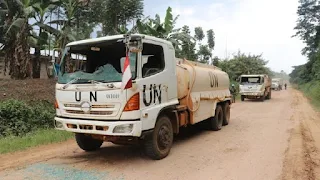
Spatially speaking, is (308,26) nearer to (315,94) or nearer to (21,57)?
(315,94)

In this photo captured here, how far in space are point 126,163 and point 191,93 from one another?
273 cm

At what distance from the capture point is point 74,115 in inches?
241

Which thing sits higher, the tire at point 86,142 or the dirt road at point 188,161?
the tire at point 86,142

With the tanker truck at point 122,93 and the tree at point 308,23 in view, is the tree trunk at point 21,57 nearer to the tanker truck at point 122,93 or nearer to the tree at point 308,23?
the tanker truck at point 122,93

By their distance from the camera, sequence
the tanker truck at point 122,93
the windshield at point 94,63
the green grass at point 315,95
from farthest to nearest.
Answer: the green grass at point 315,95 < the windshield at point 94,63 < the tanker truck at point 122,93

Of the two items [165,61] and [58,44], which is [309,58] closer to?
[58,44]

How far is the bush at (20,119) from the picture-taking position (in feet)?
32.4

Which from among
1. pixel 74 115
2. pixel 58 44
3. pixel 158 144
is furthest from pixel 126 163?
pixel 58 44

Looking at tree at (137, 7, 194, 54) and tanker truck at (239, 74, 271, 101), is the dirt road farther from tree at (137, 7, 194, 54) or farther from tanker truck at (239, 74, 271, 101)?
tanker truck at (239, 74, 271, 101)

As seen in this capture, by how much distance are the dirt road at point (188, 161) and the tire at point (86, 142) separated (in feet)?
0.56

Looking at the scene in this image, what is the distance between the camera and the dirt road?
5545 millimetres

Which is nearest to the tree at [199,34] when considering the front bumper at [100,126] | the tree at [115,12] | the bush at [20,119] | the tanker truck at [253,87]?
the tanker truck at [253,87]

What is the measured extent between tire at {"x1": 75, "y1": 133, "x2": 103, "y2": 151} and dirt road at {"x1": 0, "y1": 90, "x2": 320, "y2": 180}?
6.7 inches

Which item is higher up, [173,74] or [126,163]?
[173,74]
